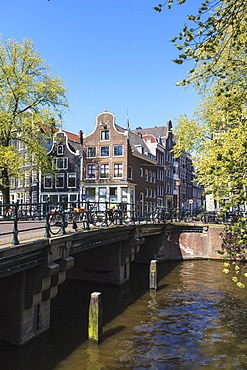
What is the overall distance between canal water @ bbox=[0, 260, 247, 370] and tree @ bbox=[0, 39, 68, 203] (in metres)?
9.17

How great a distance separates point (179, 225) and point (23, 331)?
17224 mm

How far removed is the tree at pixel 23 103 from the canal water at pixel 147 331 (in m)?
9.17

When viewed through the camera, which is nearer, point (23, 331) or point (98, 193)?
point (23, 331)

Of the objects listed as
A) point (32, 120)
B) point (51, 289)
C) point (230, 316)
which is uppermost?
point (32, 120)

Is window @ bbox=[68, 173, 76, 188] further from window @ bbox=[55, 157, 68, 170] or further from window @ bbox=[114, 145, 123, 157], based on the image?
window @ bbox=[114, 145, 123, 157]

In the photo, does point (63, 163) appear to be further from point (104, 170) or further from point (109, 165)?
point (109, 165)

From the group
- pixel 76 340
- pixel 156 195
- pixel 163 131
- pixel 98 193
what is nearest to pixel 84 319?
pixel 76 340

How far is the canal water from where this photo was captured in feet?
26.0

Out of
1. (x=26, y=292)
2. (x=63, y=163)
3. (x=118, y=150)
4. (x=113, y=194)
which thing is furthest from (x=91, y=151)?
(x=26, y=292)

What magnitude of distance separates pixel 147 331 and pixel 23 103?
673 inches

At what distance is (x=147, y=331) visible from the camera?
993 centimetres

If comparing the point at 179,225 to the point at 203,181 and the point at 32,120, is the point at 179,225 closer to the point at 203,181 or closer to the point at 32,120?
the point at 203,181

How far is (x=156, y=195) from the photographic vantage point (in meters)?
45.1

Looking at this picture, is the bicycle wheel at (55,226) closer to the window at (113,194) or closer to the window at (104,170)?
the window at (113,194)
